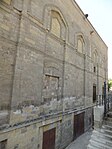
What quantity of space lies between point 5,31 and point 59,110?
521 cm

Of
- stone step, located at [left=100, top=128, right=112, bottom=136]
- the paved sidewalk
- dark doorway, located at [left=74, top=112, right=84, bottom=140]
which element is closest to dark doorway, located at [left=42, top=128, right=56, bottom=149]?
the paved sidewalk

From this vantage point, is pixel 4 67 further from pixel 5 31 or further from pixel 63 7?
pixel 63 7

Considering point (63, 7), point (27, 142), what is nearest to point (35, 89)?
point (27, 142)

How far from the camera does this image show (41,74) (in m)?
6.29

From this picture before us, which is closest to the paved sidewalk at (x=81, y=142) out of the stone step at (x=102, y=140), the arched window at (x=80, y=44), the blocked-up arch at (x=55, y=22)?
the stone step at (x=102, y=140)

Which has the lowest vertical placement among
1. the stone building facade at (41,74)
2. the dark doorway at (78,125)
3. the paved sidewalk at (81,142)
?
the paved sidewalk at (81,142)

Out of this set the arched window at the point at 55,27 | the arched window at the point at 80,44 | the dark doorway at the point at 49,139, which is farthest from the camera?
the arched window at the point at 80,44

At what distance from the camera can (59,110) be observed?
7629 millimetres

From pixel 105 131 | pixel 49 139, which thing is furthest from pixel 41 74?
pixel 105 131

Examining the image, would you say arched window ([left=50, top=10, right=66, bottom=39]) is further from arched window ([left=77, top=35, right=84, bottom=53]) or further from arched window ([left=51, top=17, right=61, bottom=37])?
arched window ([left=77, top=35, right=84, bottom=53])

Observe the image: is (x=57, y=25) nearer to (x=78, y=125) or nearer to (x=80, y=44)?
(x=80, y=44)

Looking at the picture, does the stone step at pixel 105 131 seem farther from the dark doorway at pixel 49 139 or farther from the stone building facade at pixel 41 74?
the dark doorway at pixel 49 139

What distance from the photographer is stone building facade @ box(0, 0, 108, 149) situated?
4.81m

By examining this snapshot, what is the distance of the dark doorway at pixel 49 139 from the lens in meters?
6.47
